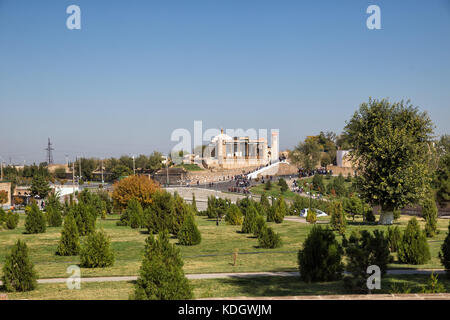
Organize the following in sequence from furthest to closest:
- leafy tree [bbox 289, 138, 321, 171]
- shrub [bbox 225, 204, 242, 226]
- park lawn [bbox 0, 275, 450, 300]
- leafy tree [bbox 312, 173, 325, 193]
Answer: leafy tree [bbox 289, 138, 321, 171], leafy tree [bbox 312, 173, 325, 193], shrub [bbox 225, 204, 242, 226], park lawn [bbox 0, 275, 450, 300]

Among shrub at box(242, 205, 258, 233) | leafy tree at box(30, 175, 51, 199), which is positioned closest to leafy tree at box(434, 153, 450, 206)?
shrub at box(242, 205, 258, 233)

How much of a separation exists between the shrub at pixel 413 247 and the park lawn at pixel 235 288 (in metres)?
2.00

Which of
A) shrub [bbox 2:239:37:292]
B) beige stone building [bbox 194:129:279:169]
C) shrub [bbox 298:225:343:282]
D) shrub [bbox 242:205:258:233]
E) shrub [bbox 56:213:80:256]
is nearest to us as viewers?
shrub [bbox 2:239:37:292]

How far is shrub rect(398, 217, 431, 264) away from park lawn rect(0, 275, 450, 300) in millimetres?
2004

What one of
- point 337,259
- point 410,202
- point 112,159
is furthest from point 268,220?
point 112,159

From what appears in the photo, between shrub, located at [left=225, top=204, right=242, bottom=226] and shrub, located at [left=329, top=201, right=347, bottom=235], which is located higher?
shrub, located at [left=329, top=201, right=347, bottom=235]

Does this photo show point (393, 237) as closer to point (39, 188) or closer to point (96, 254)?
point (96, 254)

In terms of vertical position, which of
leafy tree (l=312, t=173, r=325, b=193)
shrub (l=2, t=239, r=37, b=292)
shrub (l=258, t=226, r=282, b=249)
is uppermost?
shrub (l=2, t=239, r=37, b=292)

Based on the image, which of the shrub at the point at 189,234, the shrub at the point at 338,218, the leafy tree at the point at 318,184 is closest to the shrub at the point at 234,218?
the shrub at the point at 338,218

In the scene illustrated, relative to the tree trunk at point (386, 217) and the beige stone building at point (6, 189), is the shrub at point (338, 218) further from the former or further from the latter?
the beige stone building at point (6, 189)

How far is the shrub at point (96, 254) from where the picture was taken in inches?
530

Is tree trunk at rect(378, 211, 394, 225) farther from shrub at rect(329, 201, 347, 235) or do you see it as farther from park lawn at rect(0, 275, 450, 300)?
park lawn at rect(0, 275, 450, 300)

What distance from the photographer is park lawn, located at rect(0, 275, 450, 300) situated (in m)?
9.34

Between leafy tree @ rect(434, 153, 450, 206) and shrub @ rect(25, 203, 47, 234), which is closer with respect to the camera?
shrub @ rect(25, 203, 47, 234)
